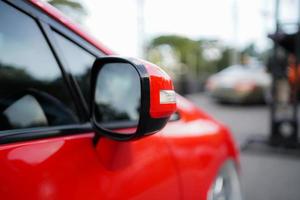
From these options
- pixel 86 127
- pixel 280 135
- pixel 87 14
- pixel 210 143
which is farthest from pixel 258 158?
pixel 86 127

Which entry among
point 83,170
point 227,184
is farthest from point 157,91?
point 227,184

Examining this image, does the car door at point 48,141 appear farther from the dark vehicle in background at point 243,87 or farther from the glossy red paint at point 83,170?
the dark vehicle in background at point 243,87

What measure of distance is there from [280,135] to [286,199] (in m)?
2.90

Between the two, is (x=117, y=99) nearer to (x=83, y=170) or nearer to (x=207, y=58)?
(x=83, y=170)

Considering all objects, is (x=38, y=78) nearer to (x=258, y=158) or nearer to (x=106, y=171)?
(x=106, y=171)

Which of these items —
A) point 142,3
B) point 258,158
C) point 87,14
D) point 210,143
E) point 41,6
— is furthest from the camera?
point 142,3

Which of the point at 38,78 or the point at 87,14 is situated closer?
the point at 38,78

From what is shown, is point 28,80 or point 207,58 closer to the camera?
point 28,80

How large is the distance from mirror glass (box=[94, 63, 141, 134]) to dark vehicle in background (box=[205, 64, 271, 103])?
41.1 ft

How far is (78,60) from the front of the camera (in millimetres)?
1833

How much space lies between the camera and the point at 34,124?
162 centimetres

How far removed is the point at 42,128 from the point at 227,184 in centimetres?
170

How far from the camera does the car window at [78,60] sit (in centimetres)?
172

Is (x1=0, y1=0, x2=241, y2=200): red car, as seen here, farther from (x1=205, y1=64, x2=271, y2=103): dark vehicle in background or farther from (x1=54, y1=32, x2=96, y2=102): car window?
(x1=205, y1=64, x2=271, y2=103): dark vehicle in background
